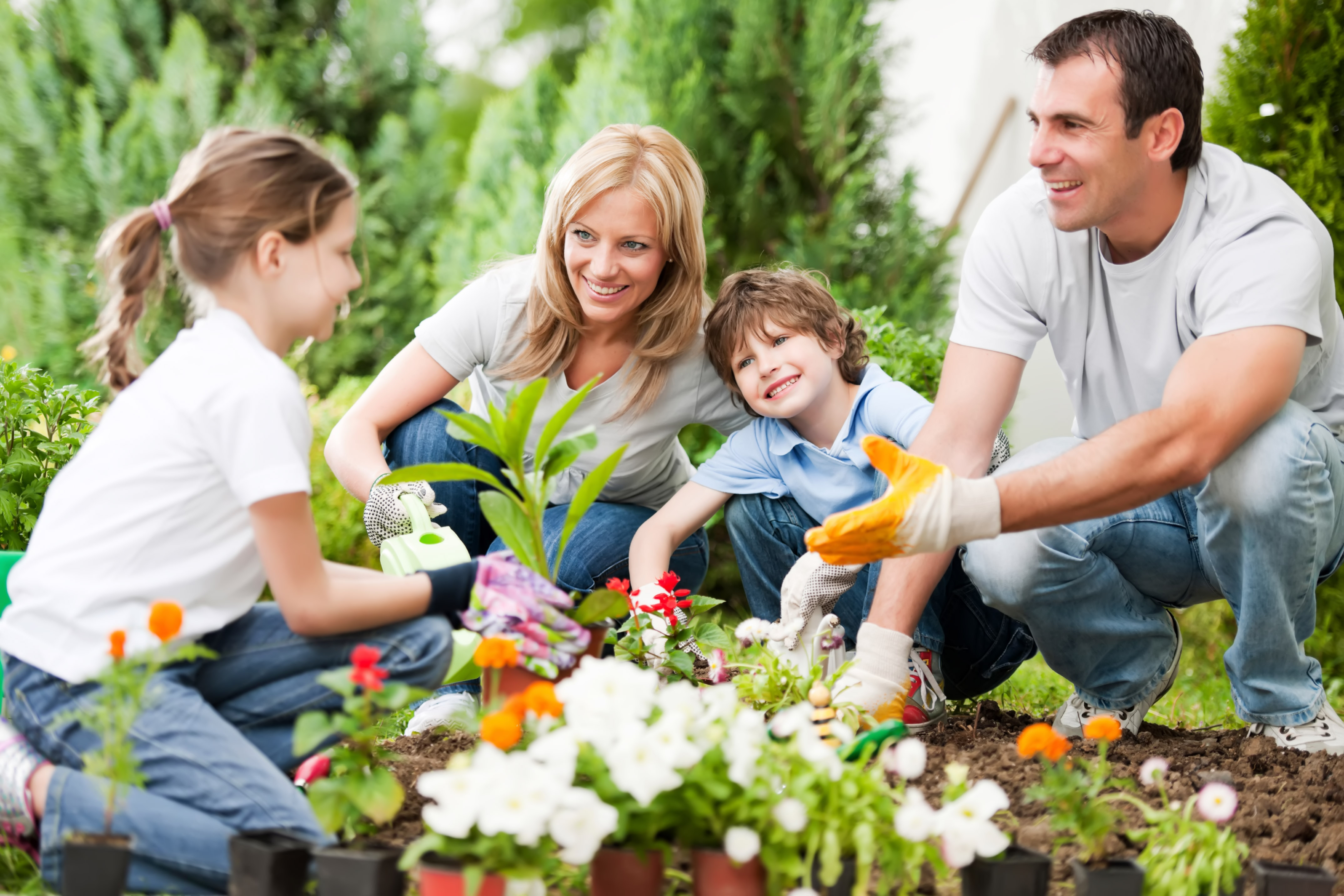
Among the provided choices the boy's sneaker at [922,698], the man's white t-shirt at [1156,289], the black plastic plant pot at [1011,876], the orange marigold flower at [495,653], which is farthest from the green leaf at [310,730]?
the man's white t-shirt at [1156,289]

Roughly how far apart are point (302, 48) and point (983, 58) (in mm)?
3600

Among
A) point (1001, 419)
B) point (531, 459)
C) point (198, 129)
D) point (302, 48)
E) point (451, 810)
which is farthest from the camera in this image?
point (302, 48)

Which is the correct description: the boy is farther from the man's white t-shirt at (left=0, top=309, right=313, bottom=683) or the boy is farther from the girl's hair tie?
the girl's hair tie

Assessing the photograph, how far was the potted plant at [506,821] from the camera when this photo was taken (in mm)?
1125

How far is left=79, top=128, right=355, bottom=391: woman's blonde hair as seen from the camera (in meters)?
1.54

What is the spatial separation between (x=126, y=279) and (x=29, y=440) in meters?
1.12

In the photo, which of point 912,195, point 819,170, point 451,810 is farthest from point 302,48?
point 451,810

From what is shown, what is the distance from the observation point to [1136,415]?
1.82m

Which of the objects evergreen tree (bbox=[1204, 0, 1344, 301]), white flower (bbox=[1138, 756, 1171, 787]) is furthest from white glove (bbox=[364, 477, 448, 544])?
evergreen tree (bbox=[1204, 0, 1344, 301])

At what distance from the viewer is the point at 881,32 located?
14.5 feet

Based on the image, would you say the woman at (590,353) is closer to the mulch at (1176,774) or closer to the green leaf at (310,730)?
the mulch at (1176,774)

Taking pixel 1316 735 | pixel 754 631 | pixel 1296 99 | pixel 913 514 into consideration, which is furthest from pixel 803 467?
pixel 1296 99

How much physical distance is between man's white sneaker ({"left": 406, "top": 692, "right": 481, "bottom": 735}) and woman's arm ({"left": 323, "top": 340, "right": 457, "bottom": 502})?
528mm

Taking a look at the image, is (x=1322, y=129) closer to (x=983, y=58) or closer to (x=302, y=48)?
(x=983, y=58)
